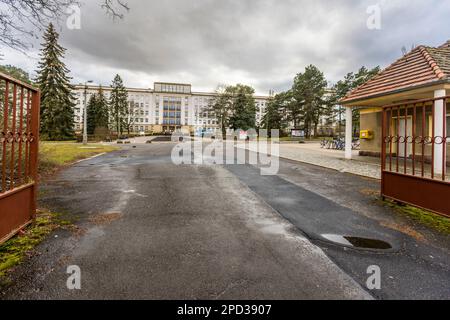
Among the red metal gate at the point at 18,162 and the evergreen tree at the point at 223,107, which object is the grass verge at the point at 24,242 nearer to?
the red metal gate at the point at 18,162

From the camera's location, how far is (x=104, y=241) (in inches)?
140

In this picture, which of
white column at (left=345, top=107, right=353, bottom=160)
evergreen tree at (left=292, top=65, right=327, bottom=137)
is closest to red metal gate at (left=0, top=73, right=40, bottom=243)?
white column at (left=345, top=107, right=353, bottom=160)

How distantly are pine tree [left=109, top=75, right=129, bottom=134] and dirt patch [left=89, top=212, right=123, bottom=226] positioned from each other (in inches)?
2541

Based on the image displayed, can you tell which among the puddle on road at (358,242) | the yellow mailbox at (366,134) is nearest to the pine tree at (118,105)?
the yellow mailbox at (366,134)

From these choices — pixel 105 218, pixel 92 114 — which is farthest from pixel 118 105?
pixel 105 218

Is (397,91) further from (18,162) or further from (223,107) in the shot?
(223,107)

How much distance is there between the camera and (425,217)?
16.2 ft

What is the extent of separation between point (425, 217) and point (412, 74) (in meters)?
9.34

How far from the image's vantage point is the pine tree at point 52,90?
38906mm

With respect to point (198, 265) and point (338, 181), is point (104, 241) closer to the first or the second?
point (198, 265)

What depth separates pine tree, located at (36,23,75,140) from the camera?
38.9 m

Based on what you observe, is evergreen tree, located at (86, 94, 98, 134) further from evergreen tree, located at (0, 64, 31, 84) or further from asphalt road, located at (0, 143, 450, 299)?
asphalt road, located at (0, 143, 450, 299)

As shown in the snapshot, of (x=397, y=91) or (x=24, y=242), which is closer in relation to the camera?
(x=24, y=242)
